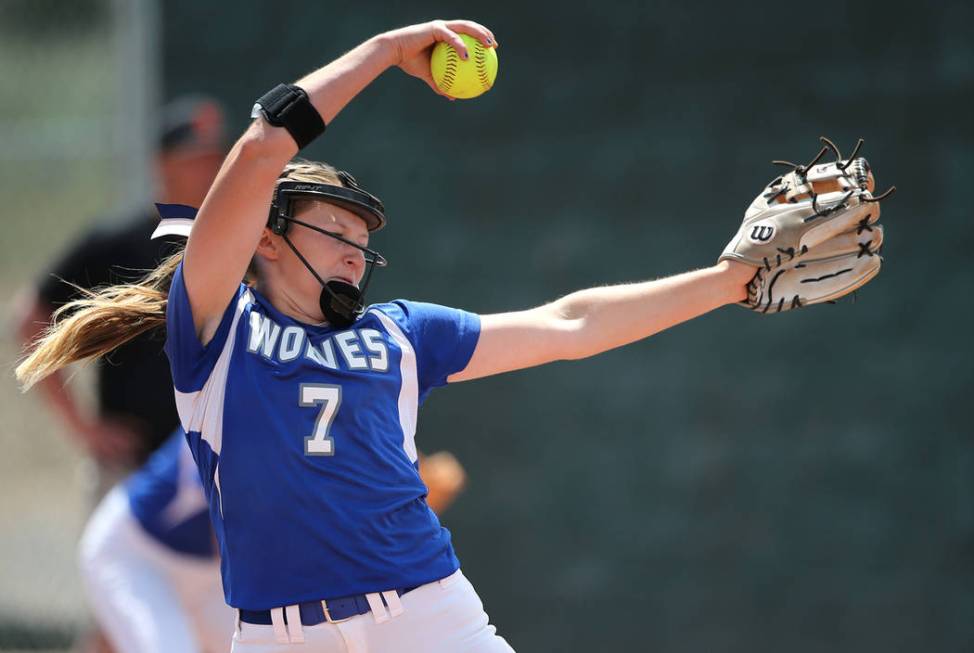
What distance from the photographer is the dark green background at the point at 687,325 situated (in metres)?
6.08

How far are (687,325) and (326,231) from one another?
3.66 meters

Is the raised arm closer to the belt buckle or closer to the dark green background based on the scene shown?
the belt buckle

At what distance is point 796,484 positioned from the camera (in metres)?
6.14

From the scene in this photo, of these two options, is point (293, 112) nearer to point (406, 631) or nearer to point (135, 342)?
point (406, 631)

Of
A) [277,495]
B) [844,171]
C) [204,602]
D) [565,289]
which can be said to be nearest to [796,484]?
[565,289]

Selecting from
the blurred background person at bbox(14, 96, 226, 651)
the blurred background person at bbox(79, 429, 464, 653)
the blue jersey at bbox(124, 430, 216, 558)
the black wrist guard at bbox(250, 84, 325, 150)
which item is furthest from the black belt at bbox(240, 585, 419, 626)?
the blurred background person at bbox(14, 96, 226, 651)

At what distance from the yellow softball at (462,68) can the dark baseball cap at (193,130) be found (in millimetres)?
2790

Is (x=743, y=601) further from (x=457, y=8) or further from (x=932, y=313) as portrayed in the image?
(x=457, y=8)

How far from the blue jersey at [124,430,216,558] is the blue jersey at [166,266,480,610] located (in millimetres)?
1729

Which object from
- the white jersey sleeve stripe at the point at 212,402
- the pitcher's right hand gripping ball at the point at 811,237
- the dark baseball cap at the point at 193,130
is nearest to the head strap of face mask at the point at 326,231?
the white jersey sleeve stripe at the point at 212,402

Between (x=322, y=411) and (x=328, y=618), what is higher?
(x=322, y=411)

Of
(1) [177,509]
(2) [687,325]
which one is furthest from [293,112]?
(2) [687,325]

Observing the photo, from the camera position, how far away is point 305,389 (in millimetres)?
2596

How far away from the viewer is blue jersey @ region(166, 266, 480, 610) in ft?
8.39
